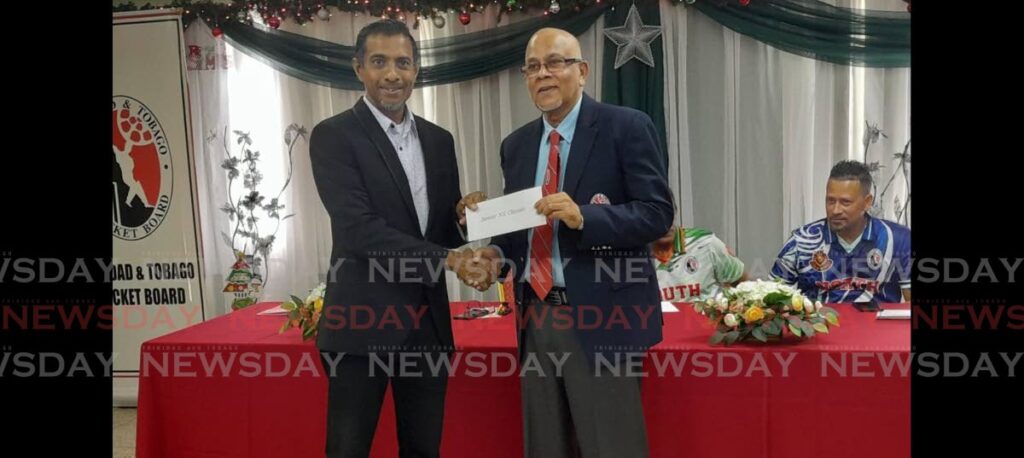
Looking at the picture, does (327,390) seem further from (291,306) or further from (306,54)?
(306,54)

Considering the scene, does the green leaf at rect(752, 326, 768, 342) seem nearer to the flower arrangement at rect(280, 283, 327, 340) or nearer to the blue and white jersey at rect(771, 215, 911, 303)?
the blue and white jersey at rect(771, 215, 911, 303)

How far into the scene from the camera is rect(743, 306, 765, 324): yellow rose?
190 centimetres

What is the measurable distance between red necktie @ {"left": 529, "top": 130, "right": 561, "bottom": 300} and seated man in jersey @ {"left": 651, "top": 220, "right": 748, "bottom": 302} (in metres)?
1.10

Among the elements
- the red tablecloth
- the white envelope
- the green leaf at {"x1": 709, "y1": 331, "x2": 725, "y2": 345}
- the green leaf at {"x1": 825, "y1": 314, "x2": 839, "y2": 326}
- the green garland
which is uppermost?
the green garland

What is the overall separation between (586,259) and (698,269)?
4.50ft

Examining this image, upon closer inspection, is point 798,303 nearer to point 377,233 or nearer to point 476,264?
point 476,264

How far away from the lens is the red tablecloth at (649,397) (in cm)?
189

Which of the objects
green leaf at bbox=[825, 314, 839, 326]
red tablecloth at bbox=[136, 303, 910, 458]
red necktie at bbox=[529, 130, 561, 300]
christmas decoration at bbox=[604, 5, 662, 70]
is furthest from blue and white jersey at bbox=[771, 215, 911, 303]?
red necktie at bbox=[529, 130, 561, 300]

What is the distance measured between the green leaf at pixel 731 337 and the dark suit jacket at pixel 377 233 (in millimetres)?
811

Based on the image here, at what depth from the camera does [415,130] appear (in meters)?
1.92

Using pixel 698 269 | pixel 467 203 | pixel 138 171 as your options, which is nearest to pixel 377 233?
pixel 467 203

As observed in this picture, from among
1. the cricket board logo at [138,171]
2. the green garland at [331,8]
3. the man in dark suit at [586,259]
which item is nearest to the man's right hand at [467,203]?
the man in dark suit at [586,259]

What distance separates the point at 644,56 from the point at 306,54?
4.35 feet
